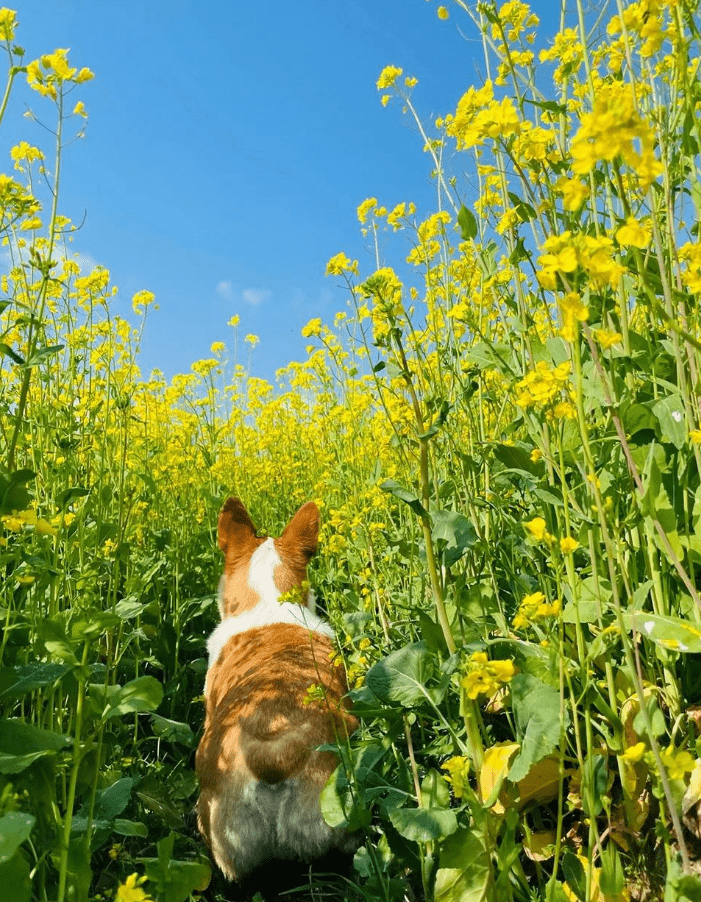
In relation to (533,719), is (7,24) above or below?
above

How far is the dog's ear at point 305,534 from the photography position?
3.23 m

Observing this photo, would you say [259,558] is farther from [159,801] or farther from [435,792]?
[435,792]

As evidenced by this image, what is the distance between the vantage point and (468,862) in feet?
4.90

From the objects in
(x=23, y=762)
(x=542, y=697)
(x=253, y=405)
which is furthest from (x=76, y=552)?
(x=253, y=405)

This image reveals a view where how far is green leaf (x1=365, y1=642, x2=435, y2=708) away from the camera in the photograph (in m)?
1.73

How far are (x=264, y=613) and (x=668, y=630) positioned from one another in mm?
1882

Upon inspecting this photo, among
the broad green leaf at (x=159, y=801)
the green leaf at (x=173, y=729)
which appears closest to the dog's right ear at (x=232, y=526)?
the green leaf at (x=173, y=729)

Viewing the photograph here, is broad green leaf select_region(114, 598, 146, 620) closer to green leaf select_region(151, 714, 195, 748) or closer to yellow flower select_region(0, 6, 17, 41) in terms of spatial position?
green leaf select_region(151, 714, 195, 748)

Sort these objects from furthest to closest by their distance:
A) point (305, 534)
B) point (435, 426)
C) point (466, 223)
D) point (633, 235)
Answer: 1. point (305, 534)
2. point (466, 223)
3. point (435, 426)
4. point (633, 235)

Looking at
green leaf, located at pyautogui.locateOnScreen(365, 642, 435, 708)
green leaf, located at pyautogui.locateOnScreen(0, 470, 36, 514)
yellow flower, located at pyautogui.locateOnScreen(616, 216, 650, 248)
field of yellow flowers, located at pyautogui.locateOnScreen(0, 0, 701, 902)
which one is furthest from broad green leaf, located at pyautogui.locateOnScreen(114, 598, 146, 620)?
yellow flower, located at pyautogui.locateOnScreen(616, 216, 650, 248)

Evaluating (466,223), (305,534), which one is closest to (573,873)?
(466,223)

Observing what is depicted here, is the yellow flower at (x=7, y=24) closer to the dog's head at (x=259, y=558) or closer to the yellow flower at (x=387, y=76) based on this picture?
the yellow flower at (x=387, y=76)

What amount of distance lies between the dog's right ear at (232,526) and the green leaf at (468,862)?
6.75 ft

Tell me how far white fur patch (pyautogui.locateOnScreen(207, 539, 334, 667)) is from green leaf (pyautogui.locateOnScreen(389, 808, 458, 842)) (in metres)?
1.37
